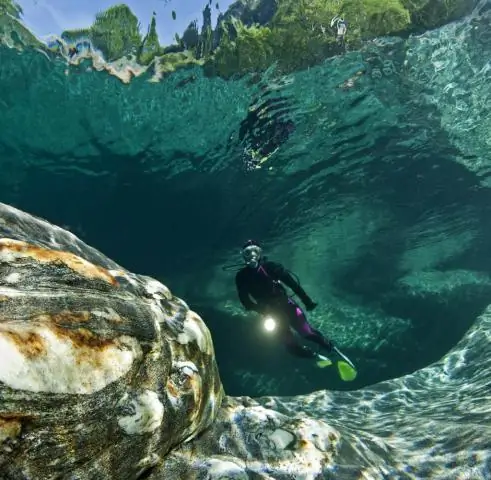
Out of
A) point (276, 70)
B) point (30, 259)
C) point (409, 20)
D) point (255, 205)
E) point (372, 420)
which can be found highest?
point (409, 20)

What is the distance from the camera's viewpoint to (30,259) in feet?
7.43

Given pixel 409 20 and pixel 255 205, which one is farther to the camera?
pixel 255 205

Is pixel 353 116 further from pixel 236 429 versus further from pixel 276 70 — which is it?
pixel 236 429

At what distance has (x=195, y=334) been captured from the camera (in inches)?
123

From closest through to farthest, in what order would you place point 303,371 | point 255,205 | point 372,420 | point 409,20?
1. point 372,420
2. point 409,20
3. point 255,205
4. point 303,371

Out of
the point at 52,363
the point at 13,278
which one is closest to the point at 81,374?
the point at 52,363

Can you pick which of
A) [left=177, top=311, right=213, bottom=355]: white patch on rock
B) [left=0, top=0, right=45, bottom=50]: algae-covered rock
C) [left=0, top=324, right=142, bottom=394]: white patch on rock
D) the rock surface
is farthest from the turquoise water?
[left=0, top=324, right=142, bottom=394]: white patch on rock

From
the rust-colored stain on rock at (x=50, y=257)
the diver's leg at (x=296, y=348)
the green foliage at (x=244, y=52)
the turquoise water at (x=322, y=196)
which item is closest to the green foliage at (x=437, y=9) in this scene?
the turquoise water at (x=322, y=196)

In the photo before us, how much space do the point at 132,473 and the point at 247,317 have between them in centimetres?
1847

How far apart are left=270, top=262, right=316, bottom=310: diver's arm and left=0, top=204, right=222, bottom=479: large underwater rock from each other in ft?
19.6

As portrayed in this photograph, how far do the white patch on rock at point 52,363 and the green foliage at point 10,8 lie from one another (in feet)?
31.0

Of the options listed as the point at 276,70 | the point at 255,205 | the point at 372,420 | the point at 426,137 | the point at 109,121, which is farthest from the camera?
the point at 255,205

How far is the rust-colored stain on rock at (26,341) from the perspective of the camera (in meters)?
1.62

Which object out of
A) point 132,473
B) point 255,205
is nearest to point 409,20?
point 255,205
